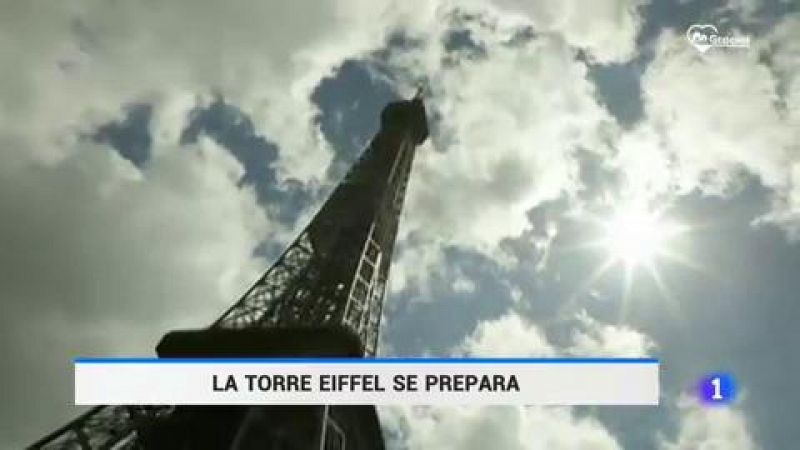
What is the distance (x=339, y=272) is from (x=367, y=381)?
1651 cm

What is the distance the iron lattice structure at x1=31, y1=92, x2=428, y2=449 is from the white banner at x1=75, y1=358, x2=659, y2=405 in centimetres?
689

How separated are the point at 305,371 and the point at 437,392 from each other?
1.40 metres

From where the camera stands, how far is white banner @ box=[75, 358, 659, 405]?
8.92 m

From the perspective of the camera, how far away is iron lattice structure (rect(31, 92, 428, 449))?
1750cm

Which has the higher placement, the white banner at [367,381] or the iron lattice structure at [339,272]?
the iron lattice structure at [339,272]

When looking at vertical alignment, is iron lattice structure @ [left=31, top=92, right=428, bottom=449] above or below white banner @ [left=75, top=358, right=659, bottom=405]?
above

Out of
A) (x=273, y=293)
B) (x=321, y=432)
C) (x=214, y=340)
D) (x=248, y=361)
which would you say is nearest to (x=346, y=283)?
(x=273, y=293)

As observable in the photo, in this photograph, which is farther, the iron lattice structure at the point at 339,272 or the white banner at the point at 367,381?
the iron lattice structure at the point at 339,272

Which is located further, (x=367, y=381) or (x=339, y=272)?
(x=339, y=272)

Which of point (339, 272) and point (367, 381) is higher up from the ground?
point (339, 272)

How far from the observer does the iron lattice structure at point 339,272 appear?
17.5m

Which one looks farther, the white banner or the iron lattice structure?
the iron lattice structure

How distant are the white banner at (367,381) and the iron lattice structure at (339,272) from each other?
271 inches

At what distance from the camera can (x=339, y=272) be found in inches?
1003
